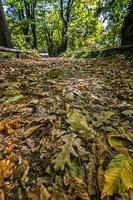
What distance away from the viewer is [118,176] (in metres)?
1.94

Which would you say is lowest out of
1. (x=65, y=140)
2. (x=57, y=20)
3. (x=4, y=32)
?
(x=57, y=20)

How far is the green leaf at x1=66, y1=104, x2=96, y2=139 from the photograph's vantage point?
2.41m

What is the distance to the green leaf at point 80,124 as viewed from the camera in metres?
2.41

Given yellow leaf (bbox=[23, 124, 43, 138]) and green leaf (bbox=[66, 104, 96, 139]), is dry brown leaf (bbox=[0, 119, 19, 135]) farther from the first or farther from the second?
A: green leaf (bbox=[66, 104, 96, 139])

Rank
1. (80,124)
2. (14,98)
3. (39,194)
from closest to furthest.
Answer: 1. (39,194)
2. (80,124)
3. (14,98)

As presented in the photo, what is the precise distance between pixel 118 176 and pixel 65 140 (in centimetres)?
60

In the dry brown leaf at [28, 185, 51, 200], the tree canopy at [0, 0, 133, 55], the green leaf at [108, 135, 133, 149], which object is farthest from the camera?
the tree canopy at [0, 0, 133, 55]

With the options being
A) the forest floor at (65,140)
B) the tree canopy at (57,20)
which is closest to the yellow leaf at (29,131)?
the forest floor at (65,140)

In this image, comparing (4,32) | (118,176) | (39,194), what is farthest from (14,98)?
(4,32)

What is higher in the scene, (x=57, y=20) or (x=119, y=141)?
(x=119, y=141)

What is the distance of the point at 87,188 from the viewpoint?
190cm

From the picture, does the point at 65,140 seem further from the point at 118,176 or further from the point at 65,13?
the point at 65,13

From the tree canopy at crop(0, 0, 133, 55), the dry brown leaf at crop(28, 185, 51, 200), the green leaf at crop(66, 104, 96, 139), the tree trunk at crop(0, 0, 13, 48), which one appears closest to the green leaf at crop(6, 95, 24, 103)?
the green leaf at crop(66, 104, 96, 139)

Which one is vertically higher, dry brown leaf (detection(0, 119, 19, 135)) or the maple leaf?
dry brown leaf (detection(0, 119, 19, 135))
